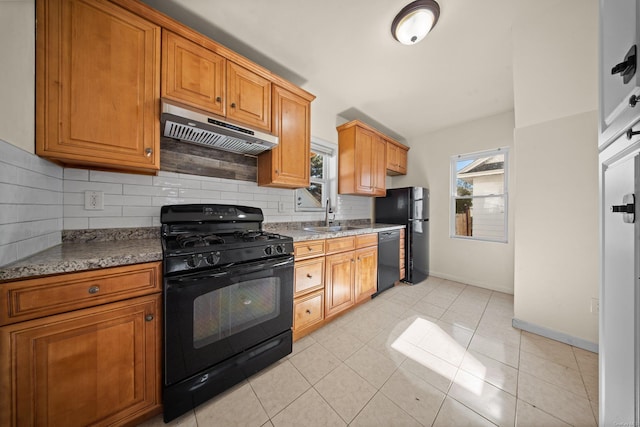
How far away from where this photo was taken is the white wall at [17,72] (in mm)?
879

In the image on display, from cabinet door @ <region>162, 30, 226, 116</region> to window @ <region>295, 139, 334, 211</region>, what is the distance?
137 centimetres

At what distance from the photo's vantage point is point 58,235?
125 cm

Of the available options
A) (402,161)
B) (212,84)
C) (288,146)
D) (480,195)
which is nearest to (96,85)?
(212,84)

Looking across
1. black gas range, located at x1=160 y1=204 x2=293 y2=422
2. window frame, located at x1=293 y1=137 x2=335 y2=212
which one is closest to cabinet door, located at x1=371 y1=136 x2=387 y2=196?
window frame, located at x1=293 y1=137 x2=335 y2=212

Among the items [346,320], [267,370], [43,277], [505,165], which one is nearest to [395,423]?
[267,370]

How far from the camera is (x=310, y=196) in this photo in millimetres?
2865

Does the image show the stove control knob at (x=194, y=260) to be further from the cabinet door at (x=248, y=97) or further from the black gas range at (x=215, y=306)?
the cabinet door at (x=248, y=97)

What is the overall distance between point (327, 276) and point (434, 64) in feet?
7.66

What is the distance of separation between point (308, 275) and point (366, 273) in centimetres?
95

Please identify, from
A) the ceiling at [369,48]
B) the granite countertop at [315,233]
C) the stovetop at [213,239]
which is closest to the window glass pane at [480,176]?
the ceiling at [369,48]

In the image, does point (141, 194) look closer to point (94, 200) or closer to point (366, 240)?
point (94, 200)

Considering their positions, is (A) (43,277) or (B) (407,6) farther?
(B) (407,6)

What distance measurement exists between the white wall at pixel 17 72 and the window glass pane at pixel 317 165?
2356 mm

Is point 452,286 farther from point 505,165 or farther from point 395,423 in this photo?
point 395,423
